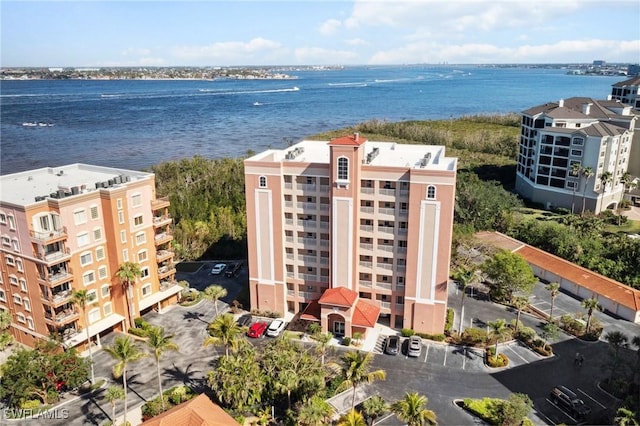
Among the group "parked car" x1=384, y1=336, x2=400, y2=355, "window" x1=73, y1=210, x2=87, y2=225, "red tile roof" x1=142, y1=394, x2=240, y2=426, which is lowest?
"parked car" x1=384, y1=336, x2=400, y2=355

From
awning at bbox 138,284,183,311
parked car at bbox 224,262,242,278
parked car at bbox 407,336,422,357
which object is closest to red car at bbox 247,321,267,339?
awning at bbox 138,284,183,311

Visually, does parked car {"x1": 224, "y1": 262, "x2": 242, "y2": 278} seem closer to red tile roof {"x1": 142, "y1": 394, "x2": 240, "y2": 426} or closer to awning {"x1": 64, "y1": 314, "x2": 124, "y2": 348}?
awning {"x1": 64, "y1": 314, "x2": 124, "y2": 348}

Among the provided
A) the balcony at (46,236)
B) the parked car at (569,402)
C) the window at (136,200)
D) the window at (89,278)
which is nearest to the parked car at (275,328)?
the window at (89,278)

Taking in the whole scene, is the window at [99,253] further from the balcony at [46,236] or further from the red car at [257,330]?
the red car at [257,330]

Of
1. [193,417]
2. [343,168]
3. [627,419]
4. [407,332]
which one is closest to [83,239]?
[193,417]

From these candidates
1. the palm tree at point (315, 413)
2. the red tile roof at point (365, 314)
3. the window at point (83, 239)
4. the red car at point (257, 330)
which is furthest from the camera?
the red car at point (257, 330)
